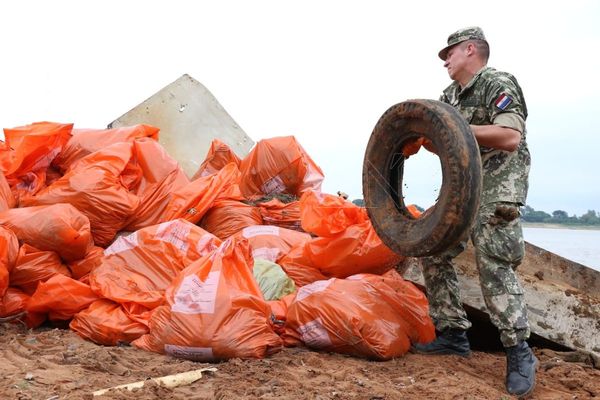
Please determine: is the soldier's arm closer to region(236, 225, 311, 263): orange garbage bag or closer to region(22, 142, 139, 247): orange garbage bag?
region(236, 225, 311, 263): orange garbage bag

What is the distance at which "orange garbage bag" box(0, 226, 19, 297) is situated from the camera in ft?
12.5

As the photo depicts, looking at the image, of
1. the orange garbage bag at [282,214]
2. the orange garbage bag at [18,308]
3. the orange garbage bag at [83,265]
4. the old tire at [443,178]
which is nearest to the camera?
the old tire at [443,178]

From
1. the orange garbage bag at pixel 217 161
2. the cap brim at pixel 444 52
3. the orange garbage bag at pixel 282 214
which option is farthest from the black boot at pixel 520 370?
the orange garbage bag at pixel 217 161

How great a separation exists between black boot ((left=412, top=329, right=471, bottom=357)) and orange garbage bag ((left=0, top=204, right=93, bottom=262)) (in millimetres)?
2020

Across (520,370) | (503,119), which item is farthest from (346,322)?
(503,119)

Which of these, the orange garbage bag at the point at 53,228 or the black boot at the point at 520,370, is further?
the orange garbage bag at the point at 53,228

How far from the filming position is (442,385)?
316cm

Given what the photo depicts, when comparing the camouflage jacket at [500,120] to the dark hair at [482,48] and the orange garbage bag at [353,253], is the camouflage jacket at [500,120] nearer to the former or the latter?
the dark hair at [482,48]

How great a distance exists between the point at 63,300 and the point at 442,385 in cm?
210

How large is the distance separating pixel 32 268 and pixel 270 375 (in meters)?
1.76

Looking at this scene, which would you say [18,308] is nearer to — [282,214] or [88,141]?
[88,141]

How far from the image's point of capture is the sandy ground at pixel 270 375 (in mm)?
2828

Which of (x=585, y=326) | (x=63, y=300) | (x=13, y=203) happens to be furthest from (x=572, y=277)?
(x=13, y=203)

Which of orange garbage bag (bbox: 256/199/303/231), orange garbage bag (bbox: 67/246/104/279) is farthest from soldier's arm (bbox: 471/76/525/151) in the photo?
orange garbage bag (bbox: 67/246/104/279)
